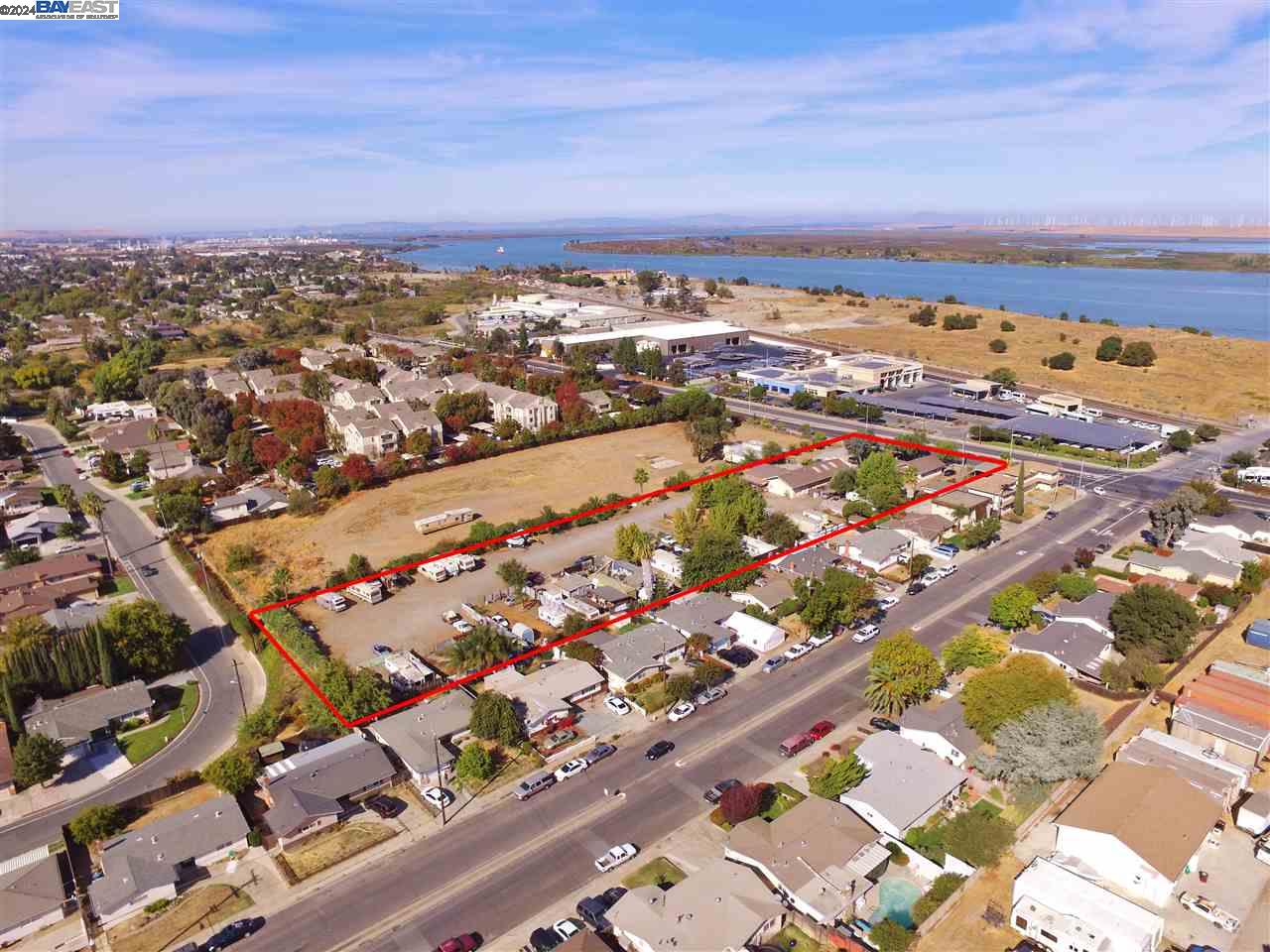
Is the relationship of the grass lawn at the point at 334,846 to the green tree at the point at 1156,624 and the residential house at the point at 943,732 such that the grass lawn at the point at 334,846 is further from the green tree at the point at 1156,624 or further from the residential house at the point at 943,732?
the green tree at the point at 1156,624

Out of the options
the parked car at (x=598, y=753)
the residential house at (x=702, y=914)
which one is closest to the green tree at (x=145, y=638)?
the parked car at (x=598, y=753)

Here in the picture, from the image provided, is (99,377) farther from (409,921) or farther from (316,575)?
(409,921)

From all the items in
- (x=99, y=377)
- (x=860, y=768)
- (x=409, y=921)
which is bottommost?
(x=409, y=921)

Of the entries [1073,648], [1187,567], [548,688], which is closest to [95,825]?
[548,688]

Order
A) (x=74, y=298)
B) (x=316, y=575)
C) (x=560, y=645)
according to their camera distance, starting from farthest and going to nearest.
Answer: (x=74, y=298)
(x=316, y=575)
(x=560, y=645)

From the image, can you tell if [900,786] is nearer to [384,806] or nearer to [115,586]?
[384,806]

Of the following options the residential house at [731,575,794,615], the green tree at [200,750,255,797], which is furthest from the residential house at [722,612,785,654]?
the green tree at [200,750,255,797]

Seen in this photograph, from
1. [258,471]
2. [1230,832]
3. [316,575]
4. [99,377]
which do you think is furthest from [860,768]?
[99,377]
